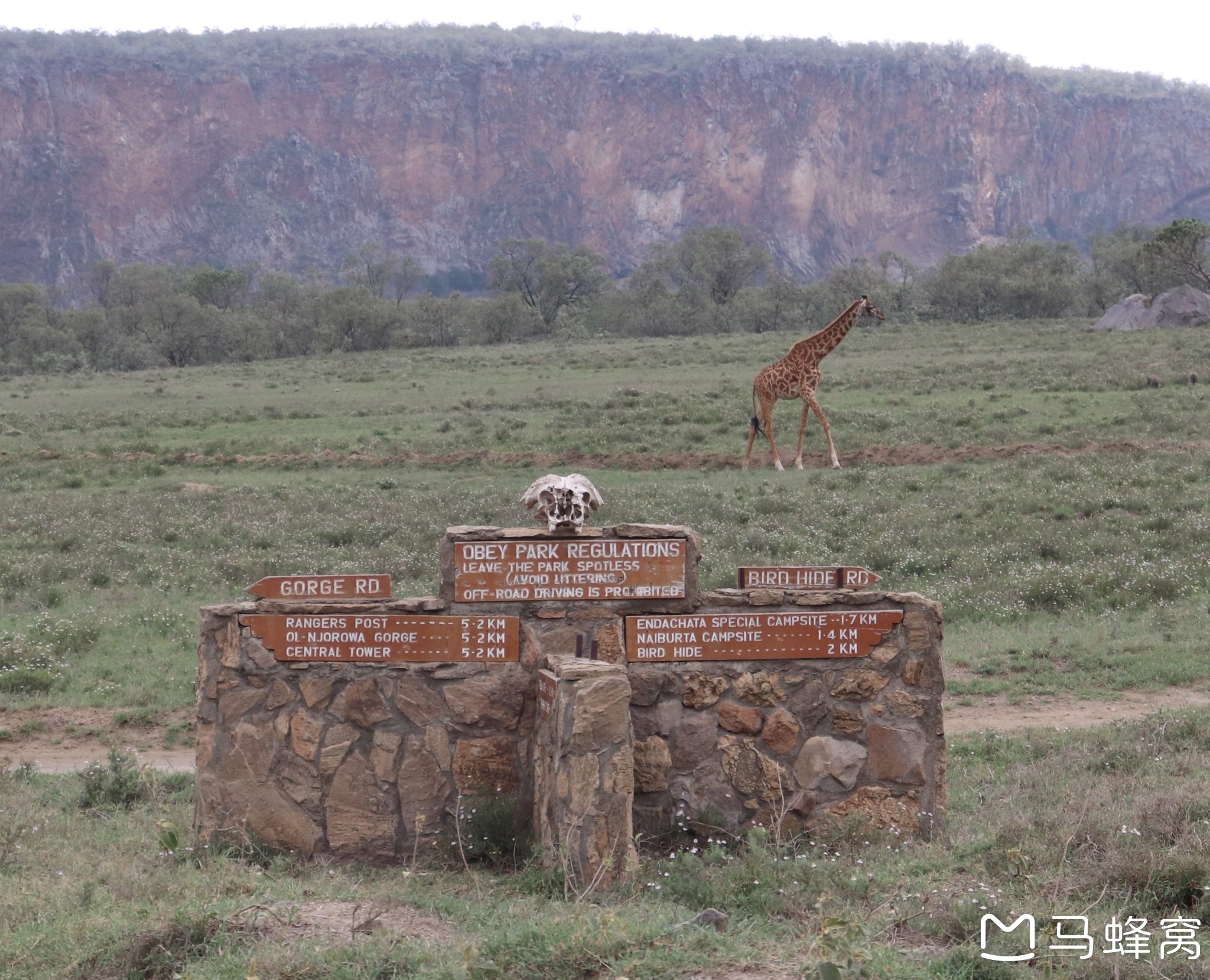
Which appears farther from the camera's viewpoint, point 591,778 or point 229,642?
point 229,642

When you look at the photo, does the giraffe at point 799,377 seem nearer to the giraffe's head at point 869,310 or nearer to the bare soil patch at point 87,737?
the giraffe's head at point 869,310

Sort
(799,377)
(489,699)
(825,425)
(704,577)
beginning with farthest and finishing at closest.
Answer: (799,377), (825,425), (704,577), (489,699)

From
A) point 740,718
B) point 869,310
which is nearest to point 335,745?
point 740,718

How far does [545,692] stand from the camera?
7383 mm

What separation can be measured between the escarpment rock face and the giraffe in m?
138

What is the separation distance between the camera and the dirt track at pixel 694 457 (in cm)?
2380

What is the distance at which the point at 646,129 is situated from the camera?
170 meters

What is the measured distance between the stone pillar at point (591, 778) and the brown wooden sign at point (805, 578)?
5.85 ft

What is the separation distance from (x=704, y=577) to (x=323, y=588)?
25.0ft

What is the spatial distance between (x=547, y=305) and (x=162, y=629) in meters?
68.9

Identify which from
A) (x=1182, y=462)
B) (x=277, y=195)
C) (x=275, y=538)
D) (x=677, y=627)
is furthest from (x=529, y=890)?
(x=277, y=195)

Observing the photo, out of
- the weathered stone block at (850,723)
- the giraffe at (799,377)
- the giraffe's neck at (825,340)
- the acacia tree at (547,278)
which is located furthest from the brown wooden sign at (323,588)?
the acacia tree at (547,278)

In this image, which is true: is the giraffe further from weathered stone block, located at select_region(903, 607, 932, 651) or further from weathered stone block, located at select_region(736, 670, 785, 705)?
weathered stone block, located at select_region(736, 670, 785, 705)

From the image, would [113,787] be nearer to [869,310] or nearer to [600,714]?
[600,714]
